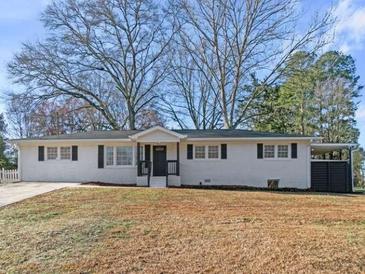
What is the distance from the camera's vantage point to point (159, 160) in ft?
66.8

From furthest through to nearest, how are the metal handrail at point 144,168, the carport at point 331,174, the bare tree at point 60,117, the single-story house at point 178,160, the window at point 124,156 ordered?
the bare tree at point 60,117
the window at point 124,156
the carport at point 331,174
the single-story house at point 178,160
the metal handrail at point 144,168

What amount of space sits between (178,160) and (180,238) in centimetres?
1272

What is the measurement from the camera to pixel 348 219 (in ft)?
28.8

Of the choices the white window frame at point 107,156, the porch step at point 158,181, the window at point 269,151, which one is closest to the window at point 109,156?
the white window frame at point 107,156

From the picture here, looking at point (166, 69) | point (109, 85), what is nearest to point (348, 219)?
point (166, 69)

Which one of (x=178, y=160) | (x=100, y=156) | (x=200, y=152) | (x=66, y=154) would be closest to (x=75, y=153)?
(x=66, y=154)

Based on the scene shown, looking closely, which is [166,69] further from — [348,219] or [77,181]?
[348,219]

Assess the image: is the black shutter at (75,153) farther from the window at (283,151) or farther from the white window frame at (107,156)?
the window at (283,151)

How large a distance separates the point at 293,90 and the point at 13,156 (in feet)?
88.6

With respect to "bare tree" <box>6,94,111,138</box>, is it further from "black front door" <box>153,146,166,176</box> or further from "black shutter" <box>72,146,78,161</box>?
"black front door" <box>153,146,166,176</box>

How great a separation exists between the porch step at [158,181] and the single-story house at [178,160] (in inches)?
1.7

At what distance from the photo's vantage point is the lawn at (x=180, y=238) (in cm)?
557

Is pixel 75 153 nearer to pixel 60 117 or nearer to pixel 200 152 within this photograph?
pixel 200 152

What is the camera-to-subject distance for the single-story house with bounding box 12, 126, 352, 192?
19391 millimetres
